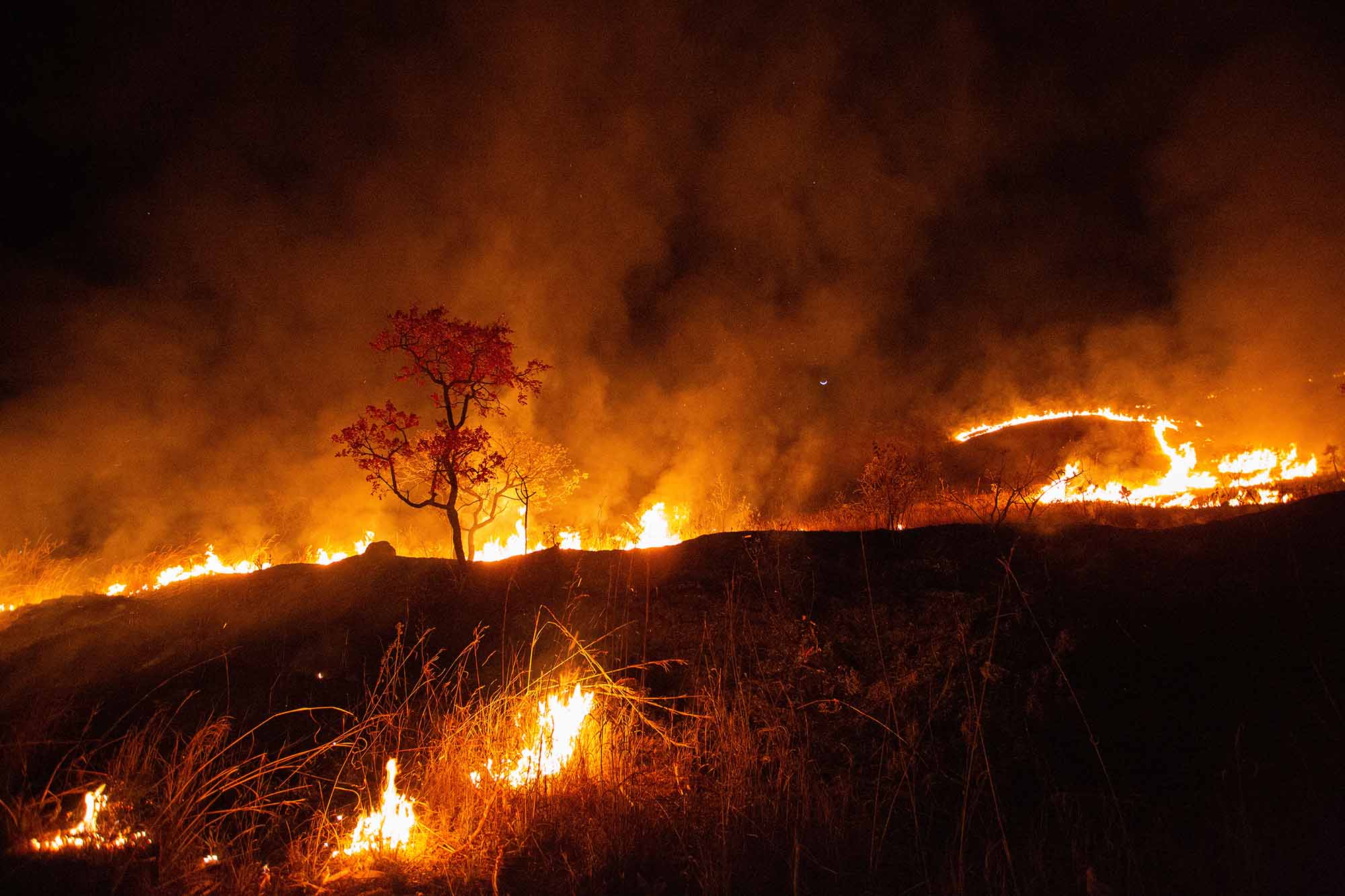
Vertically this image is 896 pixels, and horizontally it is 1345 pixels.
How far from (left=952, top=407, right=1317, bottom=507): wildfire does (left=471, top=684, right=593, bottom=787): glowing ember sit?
6.52 m

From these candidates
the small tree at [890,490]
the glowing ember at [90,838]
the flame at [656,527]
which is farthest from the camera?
the flame at [656,527]

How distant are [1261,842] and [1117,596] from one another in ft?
7.51

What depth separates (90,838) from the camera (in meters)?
2.72

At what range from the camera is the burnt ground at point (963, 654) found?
328 centimetres

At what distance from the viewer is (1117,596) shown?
5.06 meters

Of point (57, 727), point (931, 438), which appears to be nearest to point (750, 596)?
point (57, 727)

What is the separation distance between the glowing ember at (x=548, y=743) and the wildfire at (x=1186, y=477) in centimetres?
652

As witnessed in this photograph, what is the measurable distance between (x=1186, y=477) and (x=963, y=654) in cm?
1167

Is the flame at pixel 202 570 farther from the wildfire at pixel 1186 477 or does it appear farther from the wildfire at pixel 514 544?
the wildfire at pixel 1186 477

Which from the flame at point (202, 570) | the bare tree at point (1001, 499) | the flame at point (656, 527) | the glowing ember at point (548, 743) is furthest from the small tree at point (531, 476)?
the glowing ember at point (548, 743)

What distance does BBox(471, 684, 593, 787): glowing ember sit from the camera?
364cm

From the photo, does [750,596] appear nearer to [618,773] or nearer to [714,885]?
[618,773]

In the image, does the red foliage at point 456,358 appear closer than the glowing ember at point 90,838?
No

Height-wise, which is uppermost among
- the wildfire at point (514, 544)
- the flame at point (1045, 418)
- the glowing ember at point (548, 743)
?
the flame at point (1045, 418)
